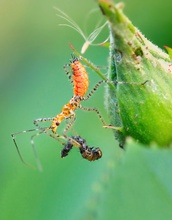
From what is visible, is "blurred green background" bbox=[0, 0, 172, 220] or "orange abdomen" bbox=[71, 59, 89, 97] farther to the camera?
"orange abdomen" bbox=[71, 59, 89, 97]

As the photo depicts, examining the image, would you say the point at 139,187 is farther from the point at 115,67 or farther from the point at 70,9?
the point at 70,9

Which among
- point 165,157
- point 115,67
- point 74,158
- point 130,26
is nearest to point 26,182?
point 74,158

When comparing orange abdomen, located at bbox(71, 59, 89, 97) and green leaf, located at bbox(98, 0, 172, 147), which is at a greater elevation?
orange abdomen, located at bbox(71, 59, 89, 97)

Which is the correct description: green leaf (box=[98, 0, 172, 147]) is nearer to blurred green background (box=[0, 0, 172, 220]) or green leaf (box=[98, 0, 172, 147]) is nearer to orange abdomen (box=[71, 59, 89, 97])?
blurred green background (box=[0, 0, 172, 220])

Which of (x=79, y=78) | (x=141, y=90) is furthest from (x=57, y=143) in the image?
(x=141, y=90)

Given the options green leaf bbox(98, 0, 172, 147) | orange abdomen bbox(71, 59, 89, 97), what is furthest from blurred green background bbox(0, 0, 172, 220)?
orange abdomen bbox(71, 59, 89, 97)

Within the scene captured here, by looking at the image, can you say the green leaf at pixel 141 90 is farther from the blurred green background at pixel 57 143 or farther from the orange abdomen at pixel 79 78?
the orange abdomen at pixel 79 78
